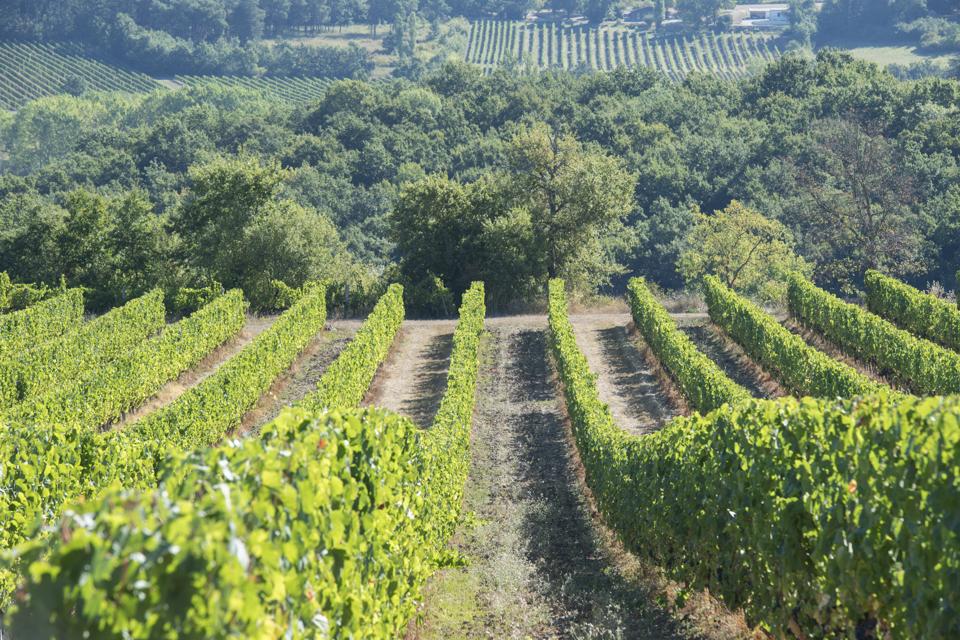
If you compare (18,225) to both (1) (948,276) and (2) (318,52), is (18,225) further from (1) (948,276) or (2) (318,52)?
(2) (318,52)

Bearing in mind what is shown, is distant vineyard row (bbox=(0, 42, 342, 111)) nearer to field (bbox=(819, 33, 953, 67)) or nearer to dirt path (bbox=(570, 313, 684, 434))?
field (bbox=(819, 33, 953, 67))

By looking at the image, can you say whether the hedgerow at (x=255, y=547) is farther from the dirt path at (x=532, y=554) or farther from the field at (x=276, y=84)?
the field at (x=276, y=84)

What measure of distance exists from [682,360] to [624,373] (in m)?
4.67

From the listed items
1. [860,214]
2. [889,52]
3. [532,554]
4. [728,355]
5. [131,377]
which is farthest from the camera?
[889,52]

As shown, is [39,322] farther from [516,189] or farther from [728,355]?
[728,355]

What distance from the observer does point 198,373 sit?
3197 cm

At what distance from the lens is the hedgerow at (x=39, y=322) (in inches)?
1303

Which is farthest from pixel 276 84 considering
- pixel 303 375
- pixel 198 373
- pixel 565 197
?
pixel 303 375

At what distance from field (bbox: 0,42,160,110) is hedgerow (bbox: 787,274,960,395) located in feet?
503

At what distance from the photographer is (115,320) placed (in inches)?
1318

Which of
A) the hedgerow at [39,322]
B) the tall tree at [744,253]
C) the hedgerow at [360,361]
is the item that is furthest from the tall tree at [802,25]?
the hedgerow at [39,322]

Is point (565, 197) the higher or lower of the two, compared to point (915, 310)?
higher

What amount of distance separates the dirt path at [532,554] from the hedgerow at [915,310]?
11124 mm

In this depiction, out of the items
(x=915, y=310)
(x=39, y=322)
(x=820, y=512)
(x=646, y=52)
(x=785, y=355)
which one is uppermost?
(x=646, y=52)
